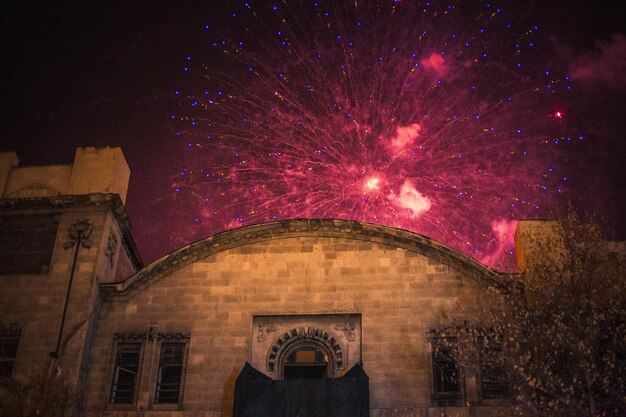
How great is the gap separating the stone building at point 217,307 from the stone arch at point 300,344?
51mm

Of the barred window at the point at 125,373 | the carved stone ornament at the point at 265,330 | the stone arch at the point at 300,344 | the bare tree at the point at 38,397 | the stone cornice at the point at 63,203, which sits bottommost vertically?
the bare tree at the point at 38,397

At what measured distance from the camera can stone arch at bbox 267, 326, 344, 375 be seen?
84.0 feet

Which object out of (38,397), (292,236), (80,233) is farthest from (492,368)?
(80,233)

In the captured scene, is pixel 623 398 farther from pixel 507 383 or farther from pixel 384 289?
pixel 384 289

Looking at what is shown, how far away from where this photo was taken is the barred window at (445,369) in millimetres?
24703

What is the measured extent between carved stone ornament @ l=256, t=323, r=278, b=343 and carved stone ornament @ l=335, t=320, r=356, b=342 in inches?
90.8

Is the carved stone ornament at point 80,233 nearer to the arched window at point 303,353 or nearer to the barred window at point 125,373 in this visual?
the barred window at point 125,373

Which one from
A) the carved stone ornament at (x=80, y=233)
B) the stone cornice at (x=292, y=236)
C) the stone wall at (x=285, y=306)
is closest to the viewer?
the stone wall at (x=285, y=306)

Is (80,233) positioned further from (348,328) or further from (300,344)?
(348,328)

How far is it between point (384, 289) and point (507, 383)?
5362 mm

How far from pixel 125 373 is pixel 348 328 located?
8361mm

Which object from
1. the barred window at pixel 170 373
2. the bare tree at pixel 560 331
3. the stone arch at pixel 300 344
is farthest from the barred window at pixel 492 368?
the barred window at pixel 170 373

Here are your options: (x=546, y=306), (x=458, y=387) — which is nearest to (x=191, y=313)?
(x=458, y=387)

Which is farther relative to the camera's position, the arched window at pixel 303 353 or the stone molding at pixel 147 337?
the stone molding at pixel 147 337
